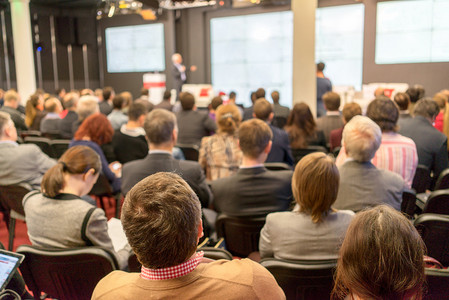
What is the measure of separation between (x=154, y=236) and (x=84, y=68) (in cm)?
1588

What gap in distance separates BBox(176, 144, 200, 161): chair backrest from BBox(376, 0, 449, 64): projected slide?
7.50m

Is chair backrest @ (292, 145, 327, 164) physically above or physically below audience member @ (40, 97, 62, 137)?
below

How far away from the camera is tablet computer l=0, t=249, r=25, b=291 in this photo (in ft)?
5.40

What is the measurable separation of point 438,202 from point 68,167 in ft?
7.38

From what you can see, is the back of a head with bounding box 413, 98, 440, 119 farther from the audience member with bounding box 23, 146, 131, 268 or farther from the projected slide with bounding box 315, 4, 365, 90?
the projected slide with bounding box 315, 4, 365, 90

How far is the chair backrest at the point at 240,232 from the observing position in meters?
2.45

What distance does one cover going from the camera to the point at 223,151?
368cm

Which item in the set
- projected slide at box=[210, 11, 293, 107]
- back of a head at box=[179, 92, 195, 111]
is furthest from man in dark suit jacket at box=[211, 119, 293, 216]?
projected slide at box=[210, 11, 293, 107]

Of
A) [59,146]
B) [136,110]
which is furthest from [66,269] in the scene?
[59,146]

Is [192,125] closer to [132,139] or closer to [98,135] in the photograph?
[132,139]

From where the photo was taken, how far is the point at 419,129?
12.3ft

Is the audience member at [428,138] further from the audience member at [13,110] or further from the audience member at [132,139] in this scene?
the audience member at [13,110]

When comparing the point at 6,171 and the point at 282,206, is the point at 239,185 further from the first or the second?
the point at 6,171

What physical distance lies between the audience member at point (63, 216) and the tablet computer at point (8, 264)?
11.5 inches
